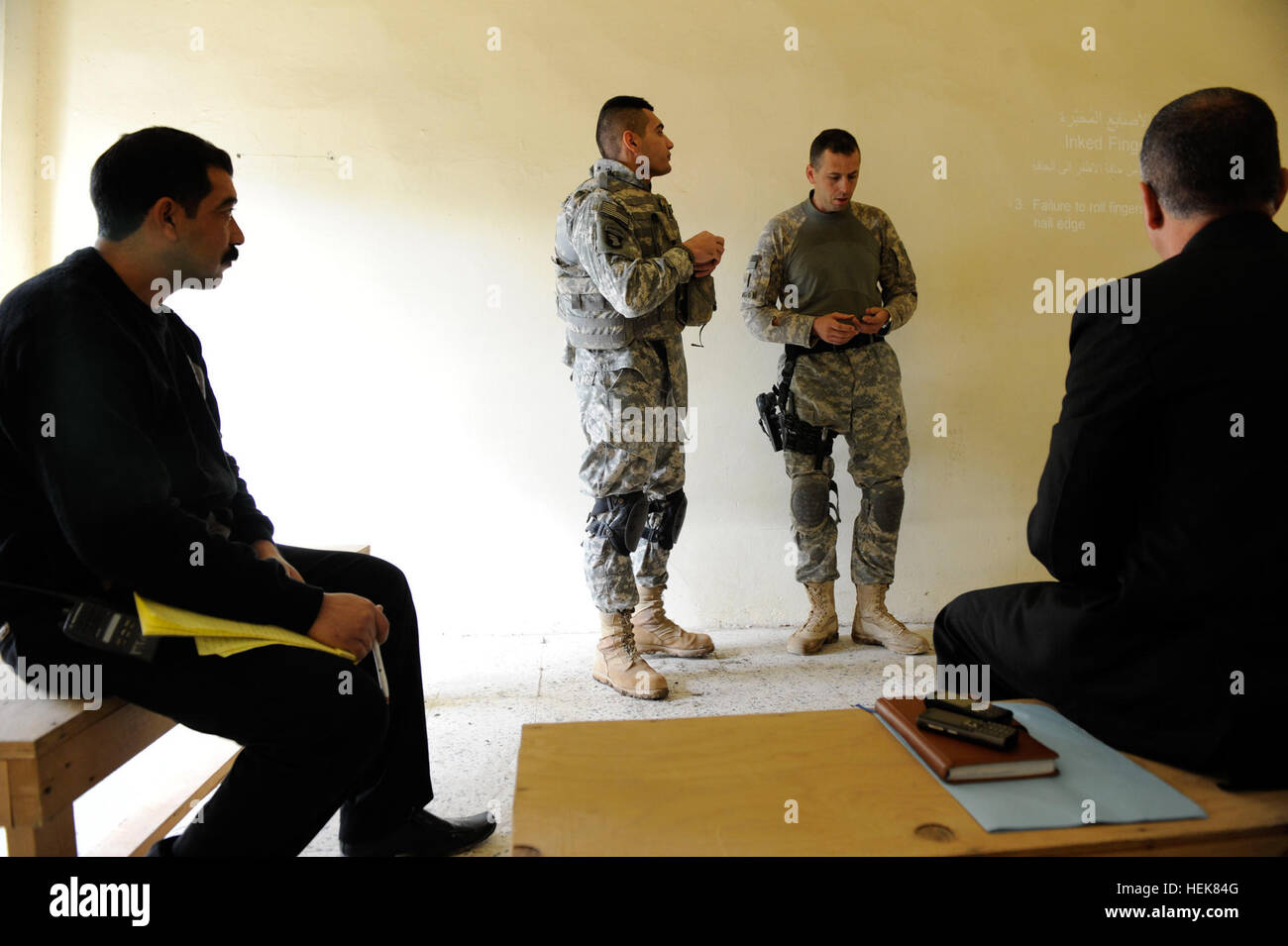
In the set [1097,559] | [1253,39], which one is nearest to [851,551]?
[1097,559]

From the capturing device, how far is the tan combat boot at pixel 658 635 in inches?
115

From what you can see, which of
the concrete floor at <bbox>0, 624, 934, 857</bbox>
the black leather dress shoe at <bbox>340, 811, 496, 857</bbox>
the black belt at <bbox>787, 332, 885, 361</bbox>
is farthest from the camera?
the black belt at <bbox>787, 332, 885, 361</bbox>

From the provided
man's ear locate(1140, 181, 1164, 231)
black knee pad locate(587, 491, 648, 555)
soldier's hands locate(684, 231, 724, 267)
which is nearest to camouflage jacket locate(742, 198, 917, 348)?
soldier's hands locate(684, 231, 724, 267)

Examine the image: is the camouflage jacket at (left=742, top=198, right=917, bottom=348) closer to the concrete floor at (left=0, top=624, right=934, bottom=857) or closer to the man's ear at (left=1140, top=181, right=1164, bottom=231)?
the concrete floor at (left=0, top=624, right=934, bottom=857)

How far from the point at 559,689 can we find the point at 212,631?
1.54 metres

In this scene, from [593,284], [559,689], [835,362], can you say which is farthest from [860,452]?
[559,689]

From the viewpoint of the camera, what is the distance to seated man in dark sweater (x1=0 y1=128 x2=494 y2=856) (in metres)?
1.17

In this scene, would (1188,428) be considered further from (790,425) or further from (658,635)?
(658,635)

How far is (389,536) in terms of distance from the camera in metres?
3.17

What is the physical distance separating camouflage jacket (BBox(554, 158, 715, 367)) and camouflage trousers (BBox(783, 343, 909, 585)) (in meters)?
0.52

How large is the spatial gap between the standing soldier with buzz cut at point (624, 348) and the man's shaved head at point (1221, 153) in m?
1.43

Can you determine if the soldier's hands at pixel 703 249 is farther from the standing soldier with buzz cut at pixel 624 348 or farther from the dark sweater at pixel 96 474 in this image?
the dark sweater at pixel 96 474

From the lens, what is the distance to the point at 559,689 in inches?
105
